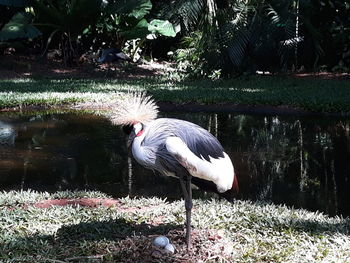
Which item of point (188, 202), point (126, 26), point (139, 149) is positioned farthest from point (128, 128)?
point (126, 26)

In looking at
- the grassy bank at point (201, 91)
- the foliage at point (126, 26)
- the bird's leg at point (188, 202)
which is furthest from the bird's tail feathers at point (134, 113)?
the foliage at point (126, 26)

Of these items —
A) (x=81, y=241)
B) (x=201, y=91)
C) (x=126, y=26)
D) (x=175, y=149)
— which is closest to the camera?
(x=175, y=149)

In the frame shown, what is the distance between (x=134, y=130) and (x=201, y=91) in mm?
9401

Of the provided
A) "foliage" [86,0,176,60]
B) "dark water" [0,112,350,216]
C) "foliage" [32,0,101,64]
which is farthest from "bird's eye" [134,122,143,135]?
"foliage" [86,0,176,60]

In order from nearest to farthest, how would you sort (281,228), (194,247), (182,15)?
1. (194,247)
2. (281,228)
3. (182,15)

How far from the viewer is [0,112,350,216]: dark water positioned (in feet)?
20.3

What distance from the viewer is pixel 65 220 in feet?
14.4

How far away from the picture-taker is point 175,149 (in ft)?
10.6

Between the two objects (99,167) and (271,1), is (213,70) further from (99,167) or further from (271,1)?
(99,167)

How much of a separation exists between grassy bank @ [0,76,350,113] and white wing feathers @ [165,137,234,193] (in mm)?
7703

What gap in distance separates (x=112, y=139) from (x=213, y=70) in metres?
7.69

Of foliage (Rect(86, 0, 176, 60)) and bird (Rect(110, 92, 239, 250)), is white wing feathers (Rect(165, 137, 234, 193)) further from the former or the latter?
foliage (Rect(86, 0, 176, 60))

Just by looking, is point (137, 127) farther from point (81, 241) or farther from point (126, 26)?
point (126, 26)

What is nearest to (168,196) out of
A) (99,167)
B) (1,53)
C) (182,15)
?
(99,167)
